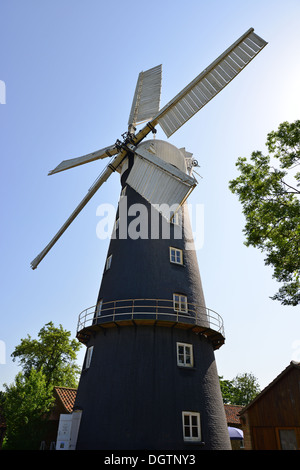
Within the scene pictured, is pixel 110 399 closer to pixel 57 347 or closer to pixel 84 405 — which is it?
pixel 84 405

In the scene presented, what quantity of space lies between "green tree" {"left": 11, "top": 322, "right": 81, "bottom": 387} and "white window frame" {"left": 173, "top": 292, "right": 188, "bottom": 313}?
19303 mm

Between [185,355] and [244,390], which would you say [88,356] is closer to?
[185,355]

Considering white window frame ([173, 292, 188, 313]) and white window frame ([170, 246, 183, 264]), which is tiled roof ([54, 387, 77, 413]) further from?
white window frame ([170, 246, 183, 264])

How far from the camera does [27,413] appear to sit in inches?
752

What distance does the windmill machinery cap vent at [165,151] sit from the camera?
18.5m

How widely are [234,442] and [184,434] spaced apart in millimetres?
14923

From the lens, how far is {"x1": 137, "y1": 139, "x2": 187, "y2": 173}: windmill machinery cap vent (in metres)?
18.5

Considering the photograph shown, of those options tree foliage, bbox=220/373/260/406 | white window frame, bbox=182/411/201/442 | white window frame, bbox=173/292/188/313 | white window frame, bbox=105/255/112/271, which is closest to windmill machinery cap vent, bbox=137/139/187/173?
Result: white window frame, bbox=105/255/112/271

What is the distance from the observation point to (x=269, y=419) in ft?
39.6

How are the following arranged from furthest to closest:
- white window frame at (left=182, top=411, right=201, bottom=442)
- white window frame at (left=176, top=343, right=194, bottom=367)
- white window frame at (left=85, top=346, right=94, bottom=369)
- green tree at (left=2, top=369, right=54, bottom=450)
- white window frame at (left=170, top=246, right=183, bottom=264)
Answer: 1. green tree at (left=2, top=369, right=54, bottom=450)
2. white window frame at (left=170, top=246, right=183, bottom=264)
3. white window frame at (left=85, top=346, right=94, bottom=369)
4. white window frame at (left=176, top=343, right=194, bottom=367)
5. white window frame at (left=182, top=411, right=201, bottom=442)

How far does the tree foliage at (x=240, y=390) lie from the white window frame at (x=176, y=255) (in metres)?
41.5

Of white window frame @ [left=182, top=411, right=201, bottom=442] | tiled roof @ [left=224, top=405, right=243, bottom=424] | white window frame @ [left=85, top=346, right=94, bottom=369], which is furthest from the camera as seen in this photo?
tiled roof @ [left=224, top=405, right=243, bottom=424]

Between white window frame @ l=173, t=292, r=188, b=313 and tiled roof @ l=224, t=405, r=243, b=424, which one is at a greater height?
white window frame @ l=173, t=292, r=188, b=313

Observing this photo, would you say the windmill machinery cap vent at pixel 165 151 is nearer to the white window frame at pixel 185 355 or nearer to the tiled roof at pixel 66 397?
the white window frame at pixel 185 355
